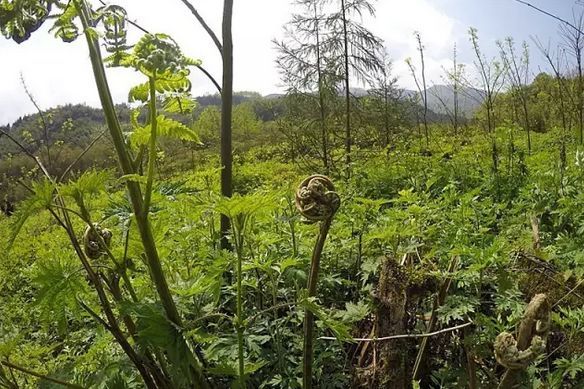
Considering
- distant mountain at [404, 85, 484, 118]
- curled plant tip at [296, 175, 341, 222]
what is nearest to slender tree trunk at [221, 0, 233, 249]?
curled plant tip at [296, 175, 341, 222]

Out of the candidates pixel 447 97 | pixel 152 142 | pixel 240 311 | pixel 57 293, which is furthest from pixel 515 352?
pixel 447 97

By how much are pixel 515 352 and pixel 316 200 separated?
1.60ft

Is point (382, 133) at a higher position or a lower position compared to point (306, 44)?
lower

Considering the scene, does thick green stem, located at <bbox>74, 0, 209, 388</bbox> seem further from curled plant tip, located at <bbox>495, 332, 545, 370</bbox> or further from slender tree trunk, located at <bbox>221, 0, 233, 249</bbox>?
slender tree trunk, located at <bbox>221, 0, 233, 249</bbox>

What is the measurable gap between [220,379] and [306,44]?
1004cm

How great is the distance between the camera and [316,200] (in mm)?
976

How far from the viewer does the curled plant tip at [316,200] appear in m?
0.98

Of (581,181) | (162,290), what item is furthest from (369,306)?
(581,181)

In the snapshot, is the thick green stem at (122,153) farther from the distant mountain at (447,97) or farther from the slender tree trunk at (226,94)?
the distant mountain at (447,97)

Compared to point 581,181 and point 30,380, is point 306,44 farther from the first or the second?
point 30,380

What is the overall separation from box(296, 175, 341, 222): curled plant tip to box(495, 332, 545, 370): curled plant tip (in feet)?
1.40

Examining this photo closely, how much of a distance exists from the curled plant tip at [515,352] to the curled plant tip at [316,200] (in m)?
0.43

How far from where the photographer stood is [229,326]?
6.34ft

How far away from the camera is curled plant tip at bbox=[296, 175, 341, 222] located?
0.98 meters
